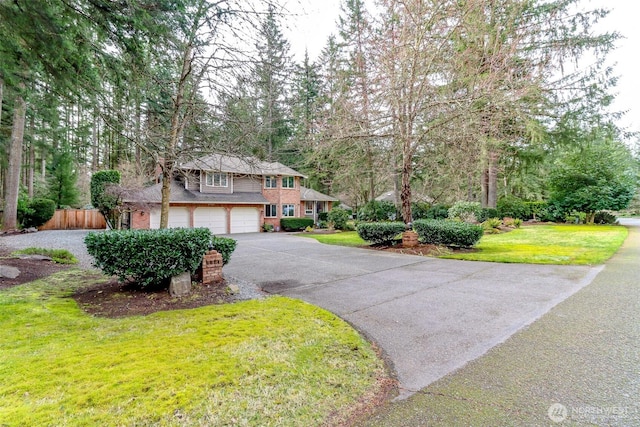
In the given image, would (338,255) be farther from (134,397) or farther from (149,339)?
(134,397)

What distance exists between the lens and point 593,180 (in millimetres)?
19594

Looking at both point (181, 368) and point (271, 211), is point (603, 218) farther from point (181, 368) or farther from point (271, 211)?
point (181, 368)

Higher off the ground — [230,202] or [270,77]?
[270,77]

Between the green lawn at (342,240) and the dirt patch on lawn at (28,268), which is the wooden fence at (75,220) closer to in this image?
the dirt patch on lawn at (28,268)

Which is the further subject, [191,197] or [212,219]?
[212,219]

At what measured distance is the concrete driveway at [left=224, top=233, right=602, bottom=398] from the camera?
3.43 m

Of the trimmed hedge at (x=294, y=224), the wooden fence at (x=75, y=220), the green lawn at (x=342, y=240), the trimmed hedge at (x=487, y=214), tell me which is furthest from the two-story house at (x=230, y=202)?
the trimmed hedge at (x=487, y=214)

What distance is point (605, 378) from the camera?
2738 millimetres

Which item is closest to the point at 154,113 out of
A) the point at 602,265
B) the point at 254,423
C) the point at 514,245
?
the point at 254,423

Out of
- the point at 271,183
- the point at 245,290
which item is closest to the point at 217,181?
the point at 271,183

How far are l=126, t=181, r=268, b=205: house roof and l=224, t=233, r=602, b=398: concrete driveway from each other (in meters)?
11.1

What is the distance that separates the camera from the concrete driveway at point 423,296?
3.43m

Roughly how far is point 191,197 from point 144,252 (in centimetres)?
1573

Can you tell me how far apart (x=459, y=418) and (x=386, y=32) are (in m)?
11.7
